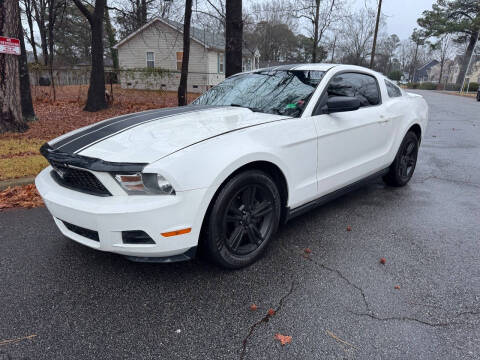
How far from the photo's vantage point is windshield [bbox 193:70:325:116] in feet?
10.4

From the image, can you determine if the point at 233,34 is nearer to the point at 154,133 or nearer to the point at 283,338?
the point at 154,133

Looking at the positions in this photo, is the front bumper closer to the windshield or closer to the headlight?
the headlight

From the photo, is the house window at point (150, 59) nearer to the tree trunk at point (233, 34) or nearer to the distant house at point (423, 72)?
the tree trunk at point (233, 34)

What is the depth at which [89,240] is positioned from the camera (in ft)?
7.63

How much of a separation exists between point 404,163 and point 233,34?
5285 millimetres

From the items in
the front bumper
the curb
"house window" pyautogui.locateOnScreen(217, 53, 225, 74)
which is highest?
"house window" pyautogui.locateOnScreen(217, 53, 225, 74)

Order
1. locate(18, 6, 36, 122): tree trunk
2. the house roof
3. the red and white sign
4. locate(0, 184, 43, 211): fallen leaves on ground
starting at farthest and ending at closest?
the house roof, locate(18, 6, 36, 122): tree trunk, the red and white sign, locate(0, 184, 43, 211): fallen leaves on ground

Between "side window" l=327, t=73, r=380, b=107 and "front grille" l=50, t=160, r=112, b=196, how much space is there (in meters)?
2.38

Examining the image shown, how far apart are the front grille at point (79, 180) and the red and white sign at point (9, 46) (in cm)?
578

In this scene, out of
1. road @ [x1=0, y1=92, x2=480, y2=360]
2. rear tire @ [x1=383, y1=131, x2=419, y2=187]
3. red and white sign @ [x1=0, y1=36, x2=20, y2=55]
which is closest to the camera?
road @ [x1=0, y1=92, x2=480, y2=360]

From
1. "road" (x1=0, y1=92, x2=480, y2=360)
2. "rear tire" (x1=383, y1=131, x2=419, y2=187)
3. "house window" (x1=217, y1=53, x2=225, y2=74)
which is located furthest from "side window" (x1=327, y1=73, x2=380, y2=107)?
"house window" (x1=217, y1=53, x2=225, y2=74)

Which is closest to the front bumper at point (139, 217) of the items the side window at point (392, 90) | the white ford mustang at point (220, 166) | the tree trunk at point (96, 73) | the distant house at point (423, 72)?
the white ford mustang at point (220, 166)

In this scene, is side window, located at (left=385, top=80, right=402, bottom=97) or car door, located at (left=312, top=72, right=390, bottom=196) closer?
car door, located at (left=312, top=72, right=390, bottom=196)

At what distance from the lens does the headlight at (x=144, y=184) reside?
2143mm
